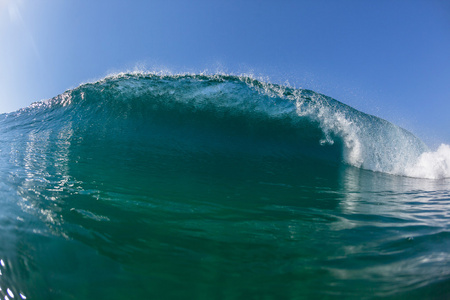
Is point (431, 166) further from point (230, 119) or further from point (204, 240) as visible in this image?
point (204, 240)

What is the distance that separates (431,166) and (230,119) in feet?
28.2

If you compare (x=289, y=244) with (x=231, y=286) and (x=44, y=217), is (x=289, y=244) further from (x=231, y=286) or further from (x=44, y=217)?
(x=44, y=217)

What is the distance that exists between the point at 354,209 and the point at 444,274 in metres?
1.47

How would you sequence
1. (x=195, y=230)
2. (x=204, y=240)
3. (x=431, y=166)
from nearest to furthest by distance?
1. (x=204, y=240)
2. (x=195, y=230)
3. (x=431, y=166)

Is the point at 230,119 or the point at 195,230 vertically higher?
the point at 230,119

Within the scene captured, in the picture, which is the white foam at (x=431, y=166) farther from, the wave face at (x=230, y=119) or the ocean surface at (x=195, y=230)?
the ocean surface at (x=195, y=230)

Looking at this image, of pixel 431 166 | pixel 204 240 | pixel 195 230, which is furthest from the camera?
pixel 431 166

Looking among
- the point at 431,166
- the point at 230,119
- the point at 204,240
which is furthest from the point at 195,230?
the point at 431,166

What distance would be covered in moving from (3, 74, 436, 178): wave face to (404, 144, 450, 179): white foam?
101 mm

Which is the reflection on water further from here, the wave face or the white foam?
the white foam

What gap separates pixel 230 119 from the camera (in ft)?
31.7

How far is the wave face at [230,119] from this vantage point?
27.5ft

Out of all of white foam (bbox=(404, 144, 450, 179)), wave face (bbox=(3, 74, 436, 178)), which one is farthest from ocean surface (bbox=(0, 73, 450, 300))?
white foam (bbox=(404, 144, 450, 179))

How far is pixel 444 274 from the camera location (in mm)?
1410
